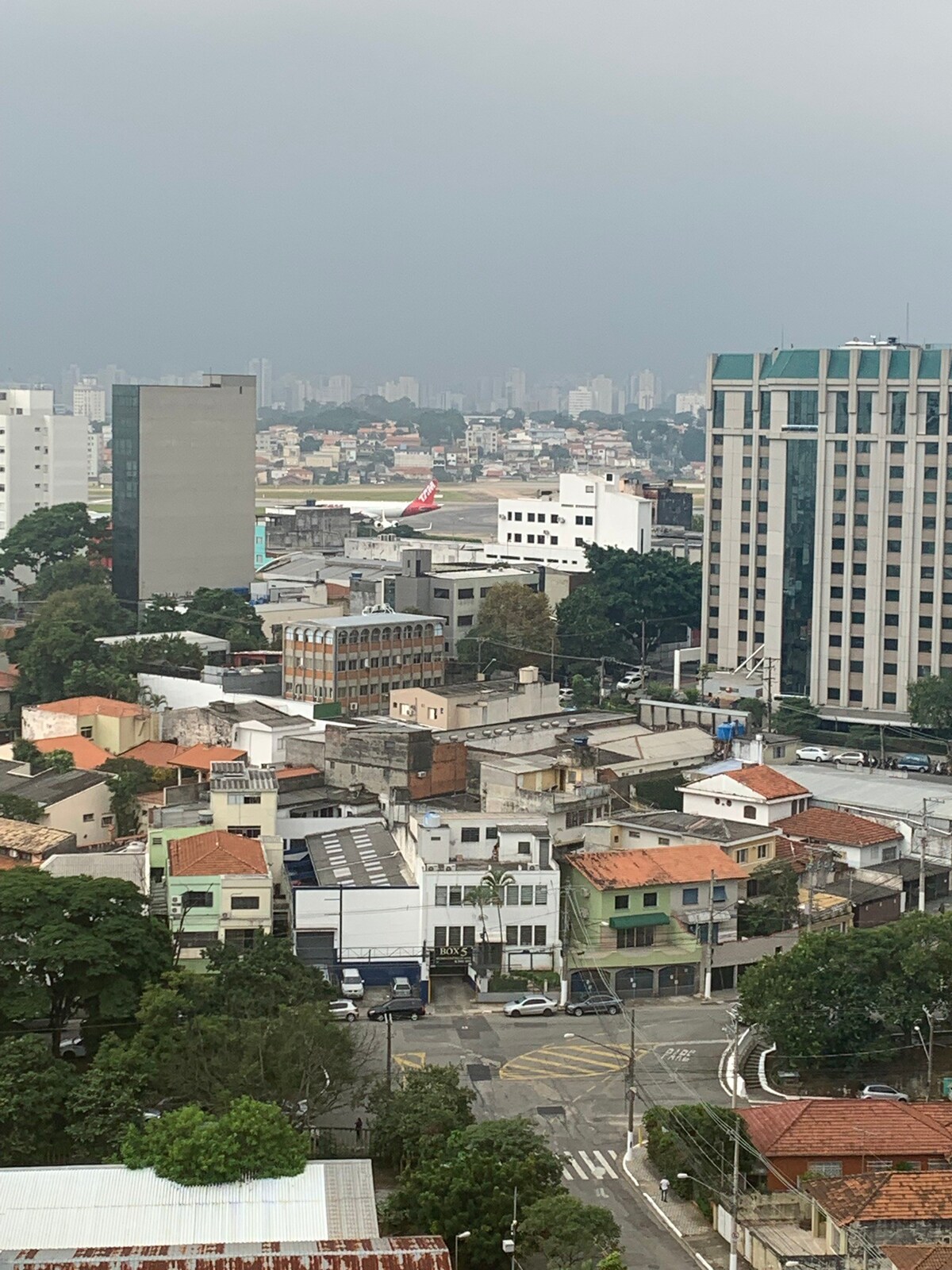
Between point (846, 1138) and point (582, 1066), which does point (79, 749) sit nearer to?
point (582, 1066)

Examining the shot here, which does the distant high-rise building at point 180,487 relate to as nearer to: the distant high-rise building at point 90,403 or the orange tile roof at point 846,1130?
the orange tile roof at point 846,1130

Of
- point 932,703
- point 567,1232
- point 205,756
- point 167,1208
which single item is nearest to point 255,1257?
point 167,1208

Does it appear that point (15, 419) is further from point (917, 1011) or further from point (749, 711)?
point (917, 1011)

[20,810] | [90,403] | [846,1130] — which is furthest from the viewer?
[90,403]

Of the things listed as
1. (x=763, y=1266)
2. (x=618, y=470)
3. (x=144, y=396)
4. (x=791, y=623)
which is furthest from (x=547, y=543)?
(x=618, y=470)

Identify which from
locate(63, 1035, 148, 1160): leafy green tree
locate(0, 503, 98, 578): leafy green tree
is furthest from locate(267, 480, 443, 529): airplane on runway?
locate(63, 1035, 148, 1160): leafy green tree

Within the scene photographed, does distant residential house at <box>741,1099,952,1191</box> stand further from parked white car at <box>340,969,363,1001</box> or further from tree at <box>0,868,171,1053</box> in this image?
tree at <box>0,868,171,1053</box>
